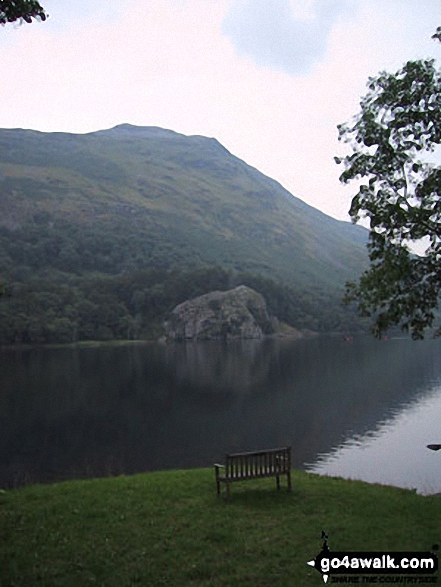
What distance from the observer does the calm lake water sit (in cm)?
4347

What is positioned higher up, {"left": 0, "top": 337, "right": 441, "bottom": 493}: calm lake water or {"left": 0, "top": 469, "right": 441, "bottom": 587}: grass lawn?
{"left": 0, "top": 469, "right": 441, "bottom": 587}: grass lawn

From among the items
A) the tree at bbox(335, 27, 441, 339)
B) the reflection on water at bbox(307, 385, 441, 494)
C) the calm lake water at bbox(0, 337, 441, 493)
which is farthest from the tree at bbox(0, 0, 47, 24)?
the calm lake water at bbox(0, 337, 441, 493)

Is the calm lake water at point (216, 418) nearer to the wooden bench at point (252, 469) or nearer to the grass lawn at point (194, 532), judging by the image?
the wooden bench at point (252, 469)

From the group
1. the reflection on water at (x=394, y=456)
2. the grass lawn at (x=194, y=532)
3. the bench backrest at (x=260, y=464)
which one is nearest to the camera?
the grass lawn at (x=194, y=532)

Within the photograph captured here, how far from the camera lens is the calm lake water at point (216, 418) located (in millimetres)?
43469

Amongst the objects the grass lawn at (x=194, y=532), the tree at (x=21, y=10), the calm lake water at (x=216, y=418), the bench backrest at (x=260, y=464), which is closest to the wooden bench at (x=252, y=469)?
the bench backrest at (x=260, y=464)

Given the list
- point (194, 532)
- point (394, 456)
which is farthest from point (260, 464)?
point (394, 456)

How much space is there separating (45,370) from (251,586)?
109 metres

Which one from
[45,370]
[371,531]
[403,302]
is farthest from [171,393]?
[371,531]

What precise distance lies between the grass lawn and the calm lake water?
62.1 ft

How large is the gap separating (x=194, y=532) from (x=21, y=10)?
47.5 feet

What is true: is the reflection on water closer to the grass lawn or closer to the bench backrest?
the bench backrest

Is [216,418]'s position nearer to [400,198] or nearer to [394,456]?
[394,456]

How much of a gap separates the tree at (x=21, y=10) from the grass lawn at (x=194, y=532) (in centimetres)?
1348
